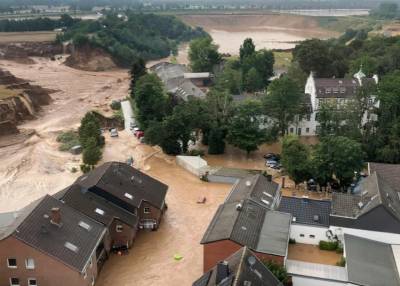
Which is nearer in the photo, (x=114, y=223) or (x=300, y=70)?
(x=114, y=223)

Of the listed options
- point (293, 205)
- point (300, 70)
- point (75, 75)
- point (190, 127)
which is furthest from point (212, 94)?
point (75, 75)

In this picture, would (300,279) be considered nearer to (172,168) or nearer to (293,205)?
(293,205)

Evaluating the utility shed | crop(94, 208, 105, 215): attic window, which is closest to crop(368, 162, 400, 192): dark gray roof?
the utility shed

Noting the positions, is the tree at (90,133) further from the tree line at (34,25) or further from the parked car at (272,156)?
the tree line at (34,25)

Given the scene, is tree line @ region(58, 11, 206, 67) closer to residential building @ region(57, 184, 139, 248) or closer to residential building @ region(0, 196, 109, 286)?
residential building @ region(57, 184, 139, 248)

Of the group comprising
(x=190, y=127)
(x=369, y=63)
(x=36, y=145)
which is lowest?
(x=36, y=145)

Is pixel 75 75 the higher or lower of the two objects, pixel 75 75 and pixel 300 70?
the lower

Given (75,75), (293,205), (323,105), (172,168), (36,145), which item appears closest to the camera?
(293,205)
